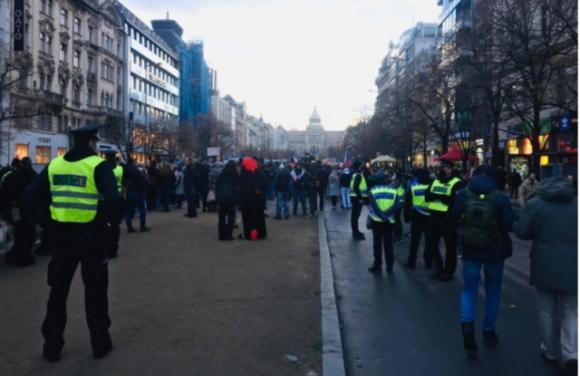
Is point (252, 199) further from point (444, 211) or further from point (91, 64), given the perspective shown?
point (91, 64)

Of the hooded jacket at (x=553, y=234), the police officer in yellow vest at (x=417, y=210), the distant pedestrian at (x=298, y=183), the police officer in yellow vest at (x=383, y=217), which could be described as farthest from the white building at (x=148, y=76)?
the hooded jacket at (x=553, y=234)

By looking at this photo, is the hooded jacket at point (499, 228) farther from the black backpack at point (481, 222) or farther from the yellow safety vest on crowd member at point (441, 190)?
the yellow safety vest on crowd member at point (441, 190)

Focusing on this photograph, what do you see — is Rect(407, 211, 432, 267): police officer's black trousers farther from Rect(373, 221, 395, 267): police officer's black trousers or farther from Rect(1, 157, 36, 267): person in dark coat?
Rect(1, 157, 36, 267): person in dark coat

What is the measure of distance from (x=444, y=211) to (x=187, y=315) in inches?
168

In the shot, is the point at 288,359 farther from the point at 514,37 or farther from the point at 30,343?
the point at 514,37

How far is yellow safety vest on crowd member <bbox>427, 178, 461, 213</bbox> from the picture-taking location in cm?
825

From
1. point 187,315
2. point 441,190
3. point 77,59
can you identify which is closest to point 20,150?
point 77,59

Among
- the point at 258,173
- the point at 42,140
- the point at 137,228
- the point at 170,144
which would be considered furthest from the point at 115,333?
the point at 170,144

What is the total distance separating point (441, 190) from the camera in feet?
27.3

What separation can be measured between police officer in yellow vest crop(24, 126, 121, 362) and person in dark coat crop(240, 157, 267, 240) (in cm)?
726

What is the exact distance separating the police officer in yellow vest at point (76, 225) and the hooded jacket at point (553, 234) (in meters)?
3.61

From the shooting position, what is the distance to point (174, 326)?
5.67 meters

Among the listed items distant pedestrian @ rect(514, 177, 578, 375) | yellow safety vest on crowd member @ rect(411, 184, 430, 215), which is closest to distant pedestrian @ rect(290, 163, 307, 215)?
yellow safety vest on crowd member @ rect(411, 184, 430, 215)

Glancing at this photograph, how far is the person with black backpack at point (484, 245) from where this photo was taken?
208 inches
